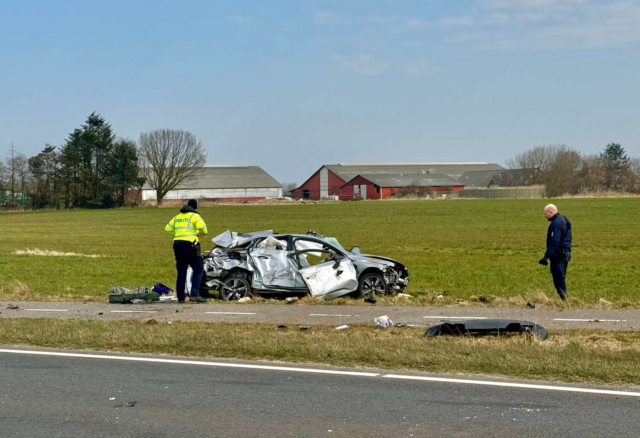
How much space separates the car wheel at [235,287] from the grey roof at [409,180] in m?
133

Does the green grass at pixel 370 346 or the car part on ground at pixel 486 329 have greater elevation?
the car part on ground at pixel 486 329

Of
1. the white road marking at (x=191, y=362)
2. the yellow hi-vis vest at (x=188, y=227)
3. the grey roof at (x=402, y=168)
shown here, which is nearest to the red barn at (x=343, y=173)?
the grey roof at (x=402, y=168)

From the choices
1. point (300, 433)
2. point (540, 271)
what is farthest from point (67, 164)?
point (300, 433)

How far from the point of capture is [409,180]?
154 metres

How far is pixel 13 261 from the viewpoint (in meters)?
31.1

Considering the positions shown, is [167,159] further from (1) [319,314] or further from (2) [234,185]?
(1) [319,314]

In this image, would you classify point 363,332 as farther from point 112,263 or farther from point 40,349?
point 112,263

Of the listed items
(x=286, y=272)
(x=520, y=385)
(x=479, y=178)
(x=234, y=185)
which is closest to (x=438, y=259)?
(x=286, y=272)

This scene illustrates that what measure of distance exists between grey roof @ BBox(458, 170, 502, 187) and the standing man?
14129 cm

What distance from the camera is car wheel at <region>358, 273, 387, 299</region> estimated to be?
52.4 feet

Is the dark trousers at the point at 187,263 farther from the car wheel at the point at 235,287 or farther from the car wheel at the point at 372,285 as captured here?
the car wheel at the point at 372,285

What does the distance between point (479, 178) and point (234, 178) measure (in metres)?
47.0

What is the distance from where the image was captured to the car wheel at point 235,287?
15.8 meters

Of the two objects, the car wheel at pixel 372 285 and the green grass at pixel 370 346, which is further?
the car wheel at pixel 372 285
